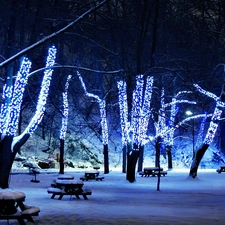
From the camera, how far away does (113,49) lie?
34281 millimetres

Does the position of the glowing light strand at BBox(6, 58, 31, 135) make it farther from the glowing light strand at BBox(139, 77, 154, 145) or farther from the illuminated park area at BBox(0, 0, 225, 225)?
the glowing light strand at BBox(139, 77, 154, 145)

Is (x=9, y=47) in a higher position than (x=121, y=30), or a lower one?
lower

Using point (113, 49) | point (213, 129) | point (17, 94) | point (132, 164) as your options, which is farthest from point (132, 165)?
point (17, 94)

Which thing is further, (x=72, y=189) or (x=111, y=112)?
(x=111, y=112)

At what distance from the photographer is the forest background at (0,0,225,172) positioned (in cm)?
2156

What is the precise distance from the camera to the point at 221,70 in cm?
3500

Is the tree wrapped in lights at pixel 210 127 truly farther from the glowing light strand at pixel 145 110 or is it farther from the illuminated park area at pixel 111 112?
the glowing light strand at pixel 145 110

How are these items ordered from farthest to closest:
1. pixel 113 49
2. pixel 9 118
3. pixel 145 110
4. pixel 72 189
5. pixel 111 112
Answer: pixel 111 112, pixel 113 49, pixel 145 110, pixel 9 118, pixel 72 189

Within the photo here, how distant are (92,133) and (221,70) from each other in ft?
74.7

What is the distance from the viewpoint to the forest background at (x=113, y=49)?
70.7ft

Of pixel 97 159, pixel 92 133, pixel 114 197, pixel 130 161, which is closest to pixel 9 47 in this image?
pixel 114 197

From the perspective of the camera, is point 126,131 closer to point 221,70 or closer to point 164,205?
point 221,70

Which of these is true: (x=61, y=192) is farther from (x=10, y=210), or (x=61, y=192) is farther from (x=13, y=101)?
(x=10, y=210)

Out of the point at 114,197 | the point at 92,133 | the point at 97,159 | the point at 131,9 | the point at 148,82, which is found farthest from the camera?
the point at 92,133
